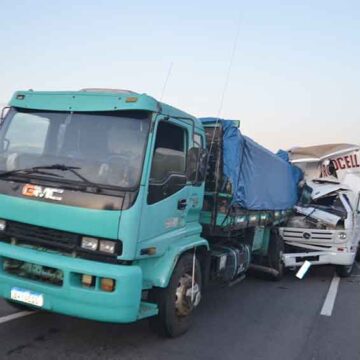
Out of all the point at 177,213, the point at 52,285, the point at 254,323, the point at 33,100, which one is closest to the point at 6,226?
the point at 52,285

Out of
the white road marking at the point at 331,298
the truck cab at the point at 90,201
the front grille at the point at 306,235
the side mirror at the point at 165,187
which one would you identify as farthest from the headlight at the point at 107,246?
the front grille at the point at 306,235

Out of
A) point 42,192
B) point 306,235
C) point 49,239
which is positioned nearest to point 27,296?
point 49,239

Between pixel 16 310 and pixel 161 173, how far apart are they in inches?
104

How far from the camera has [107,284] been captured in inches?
165

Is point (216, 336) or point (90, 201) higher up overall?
point (90, 201)

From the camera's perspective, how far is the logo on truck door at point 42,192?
4414 mm

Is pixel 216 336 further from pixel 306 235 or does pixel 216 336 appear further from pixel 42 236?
pixel 306 235

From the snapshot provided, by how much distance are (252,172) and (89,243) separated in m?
3.58

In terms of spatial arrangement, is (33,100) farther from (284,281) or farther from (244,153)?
(284,281)

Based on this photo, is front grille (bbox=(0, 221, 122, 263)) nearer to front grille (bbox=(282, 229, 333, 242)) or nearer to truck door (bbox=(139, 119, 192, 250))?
truck door (bbox=(139, 119, 192, 250))

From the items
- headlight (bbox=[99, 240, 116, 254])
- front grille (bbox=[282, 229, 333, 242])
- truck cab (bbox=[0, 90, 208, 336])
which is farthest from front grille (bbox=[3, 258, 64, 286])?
front grille (bbox=[282, 229, 333, 242])

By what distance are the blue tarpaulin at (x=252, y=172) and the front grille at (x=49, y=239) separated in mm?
2604

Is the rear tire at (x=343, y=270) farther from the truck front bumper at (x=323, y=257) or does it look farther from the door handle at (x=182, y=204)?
the door handle at (x=182, y=204)

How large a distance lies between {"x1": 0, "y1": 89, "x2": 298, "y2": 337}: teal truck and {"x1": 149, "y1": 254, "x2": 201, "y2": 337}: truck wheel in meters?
0.01
